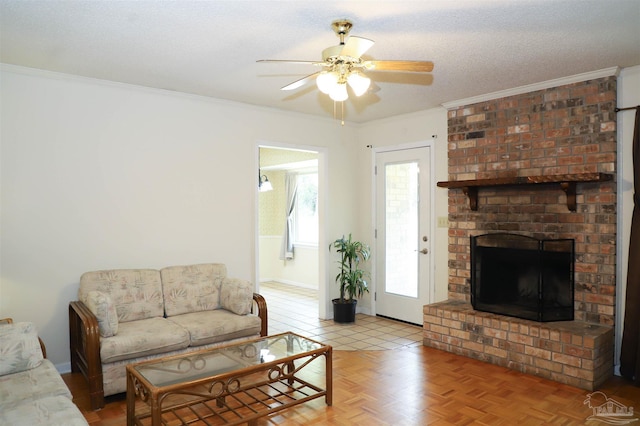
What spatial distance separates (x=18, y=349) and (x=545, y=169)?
4298mm

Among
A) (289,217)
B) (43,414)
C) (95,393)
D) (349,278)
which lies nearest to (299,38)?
(43,414)

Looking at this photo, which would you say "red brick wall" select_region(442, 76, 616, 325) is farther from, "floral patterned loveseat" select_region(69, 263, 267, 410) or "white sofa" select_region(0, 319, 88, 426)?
"white sofa" select_region(0, 319, 88, 426)

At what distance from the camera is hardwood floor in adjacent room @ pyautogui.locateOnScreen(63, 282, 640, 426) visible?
295 cm

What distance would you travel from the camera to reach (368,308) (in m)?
5.86

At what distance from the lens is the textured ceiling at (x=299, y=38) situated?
2533mm

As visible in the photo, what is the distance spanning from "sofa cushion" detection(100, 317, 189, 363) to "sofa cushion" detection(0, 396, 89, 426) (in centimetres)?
84

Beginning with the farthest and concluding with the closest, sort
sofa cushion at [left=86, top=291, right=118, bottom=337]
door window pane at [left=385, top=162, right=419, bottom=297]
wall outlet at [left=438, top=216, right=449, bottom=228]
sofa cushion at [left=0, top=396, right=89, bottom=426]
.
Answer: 1. door window pane at [left=385, top=162, right=419, bottom=297]
2. wall outlet at [left=438, top=216, right=449, bottom=228]
3. sofa cushion at [left=86, top=291, right=118, bottom=337]
4. sofa cushion at [left=0, top=396, right=89, bottom=426]

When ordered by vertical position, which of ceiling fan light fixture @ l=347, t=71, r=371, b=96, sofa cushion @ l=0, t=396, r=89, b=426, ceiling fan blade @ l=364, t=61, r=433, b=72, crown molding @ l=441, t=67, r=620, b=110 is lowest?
sofa cushion @ l=0, t=396, r=89, b=426

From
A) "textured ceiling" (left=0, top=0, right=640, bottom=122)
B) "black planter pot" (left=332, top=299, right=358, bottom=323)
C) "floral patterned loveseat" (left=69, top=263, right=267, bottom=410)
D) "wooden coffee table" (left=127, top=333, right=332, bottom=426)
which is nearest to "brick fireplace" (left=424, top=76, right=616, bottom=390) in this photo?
"textured ceiling" (left=0, top=0, right=640, bottom=122)

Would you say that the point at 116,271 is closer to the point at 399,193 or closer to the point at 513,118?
the point at 399,193

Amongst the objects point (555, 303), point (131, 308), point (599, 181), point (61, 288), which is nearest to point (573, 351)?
point (555, 303)

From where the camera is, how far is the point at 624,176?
369 centimetres

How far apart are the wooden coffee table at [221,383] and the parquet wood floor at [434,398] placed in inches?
7.3

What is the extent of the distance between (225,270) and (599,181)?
→ 134 inches
